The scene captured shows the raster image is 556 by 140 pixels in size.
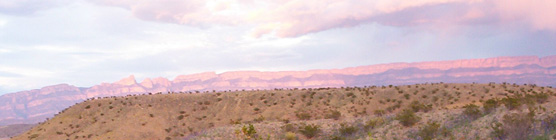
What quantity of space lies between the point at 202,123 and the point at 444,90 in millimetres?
34376

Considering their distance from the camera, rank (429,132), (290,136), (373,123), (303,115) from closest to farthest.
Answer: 1. (429,132)
2. (373,123)
3. (290,136)
4. (303,115)

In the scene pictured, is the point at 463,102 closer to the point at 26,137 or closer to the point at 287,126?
→ the point at 287,126

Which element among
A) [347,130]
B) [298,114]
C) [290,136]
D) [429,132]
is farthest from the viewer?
[298,114]

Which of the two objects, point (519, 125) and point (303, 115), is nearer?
point (519, 125)

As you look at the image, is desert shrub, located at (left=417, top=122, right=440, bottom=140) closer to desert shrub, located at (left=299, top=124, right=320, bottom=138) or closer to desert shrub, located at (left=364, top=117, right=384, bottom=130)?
desert shrub, located at (left=364, top=117, right=384, bottom=130)

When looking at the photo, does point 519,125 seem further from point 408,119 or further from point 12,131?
point 12,131

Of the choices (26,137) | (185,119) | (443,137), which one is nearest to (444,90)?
(443,137)

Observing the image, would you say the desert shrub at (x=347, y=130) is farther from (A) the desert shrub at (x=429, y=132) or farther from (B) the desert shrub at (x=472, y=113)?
(B) the desert shrub at (x=472, y=113)

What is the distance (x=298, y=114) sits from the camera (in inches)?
1970

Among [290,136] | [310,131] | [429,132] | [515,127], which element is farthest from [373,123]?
[515,127]

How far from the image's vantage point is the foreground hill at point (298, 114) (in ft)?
85.7

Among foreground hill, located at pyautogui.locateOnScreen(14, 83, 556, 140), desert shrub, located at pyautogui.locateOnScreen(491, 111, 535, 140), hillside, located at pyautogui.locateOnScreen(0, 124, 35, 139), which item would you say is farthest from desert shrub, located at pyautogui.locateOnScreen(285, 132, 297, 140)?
hillside, located at pyautogui.locateOnScreen(0, 124, 35, 139)

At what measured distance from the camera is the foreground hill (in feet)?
85.7

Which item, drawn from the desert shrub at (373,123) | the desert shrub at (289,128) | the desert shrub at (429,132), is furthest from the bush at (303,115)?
the desert shrub at (429,132)
